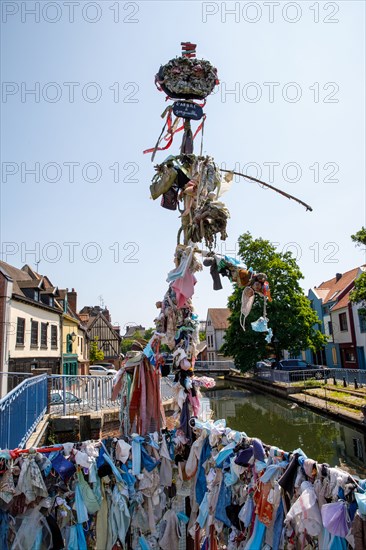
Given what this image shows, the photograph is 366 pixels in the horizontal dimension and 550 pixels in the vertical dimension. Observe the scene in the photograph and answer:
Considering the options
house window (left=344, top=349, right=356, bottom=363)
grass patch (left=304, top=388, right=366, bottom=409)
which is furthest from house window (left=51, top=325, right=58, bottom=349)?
house window (left=344, top=349, right=356, bottom=363)

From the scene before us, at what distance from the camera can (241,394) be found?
30.3 m

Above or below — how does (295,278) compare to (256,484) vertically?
above

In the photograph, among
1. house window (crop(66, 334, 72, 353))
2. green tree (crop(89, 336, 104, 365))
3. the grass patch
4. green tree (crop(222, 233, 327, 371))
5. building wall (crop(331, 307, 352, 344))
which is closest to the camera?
the grass patch

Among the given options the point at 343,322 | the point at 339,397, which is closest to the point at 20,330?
the point at 339,397

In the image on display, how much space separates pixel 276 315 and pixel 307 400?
345 inches

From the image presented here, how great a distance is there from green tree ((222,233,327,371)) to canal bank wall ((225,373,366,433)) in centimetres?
258

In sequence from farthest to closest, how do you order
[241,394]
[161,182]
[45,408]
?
1. [241,394]
2. [45,408]
3. [161,182]

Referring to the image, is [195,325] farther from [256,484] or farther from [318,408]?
[318,408]

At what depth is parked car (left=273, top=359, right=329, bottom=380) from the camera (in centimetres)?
2847

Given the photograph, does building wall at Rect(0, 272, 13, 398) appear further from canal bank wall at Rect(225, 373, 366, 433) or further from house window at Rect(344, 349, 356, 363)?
house window at Rect(344, 349, 356, 363)

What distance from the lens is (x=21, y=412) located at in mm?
6949

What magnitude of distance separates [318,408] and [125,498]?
17.8 metres

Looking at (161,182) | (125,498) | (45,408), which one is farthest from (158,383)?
(45,408)

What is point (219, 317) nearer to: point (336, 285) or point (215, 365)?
point (215, 365)
